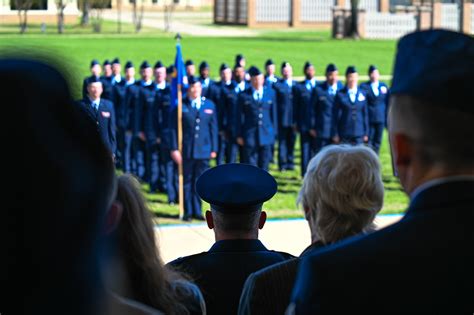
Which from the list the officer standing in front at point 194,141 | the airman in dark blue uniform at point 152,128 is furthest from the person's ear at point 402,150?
the airman in dark blue uniform at point 152,128

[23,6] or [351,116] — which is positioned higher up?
[23,6]

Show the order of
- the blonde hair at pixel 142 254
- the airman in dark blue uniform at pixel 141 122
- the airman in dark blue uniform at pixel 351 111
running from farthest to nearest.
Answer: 1. the airman in dark blue uniform at pixel 351 111
2. the airman in dark blue uniform at pixel 141 122
3. the blonde hair at pixel 142 254

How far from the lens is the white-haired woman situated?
10.4ft

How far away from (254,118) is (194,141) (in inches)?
96.5

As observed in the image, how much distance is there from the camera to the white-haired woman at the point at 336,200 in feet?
10.4

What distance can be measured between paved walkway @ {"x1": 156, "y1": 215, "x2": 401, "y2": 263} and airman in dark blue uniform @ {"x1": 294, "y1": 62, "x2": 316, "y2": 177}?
3.83 m

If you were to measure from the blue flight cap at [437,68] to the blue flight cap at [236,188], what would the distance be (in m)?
1.90

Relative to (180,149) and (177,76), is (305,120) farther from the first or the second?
(177,76)

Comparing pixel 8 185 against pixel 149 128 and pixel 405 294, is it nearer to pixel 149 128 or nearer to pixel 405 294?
pixel 405 294

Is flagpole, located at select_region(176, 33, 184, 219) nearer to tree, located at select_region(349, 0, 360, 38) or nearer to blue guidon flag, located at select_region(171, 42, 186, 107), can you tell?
blue guidon flag, located at select_region(171, 42, 186, 107)

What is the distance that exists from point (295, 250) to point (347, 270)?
27.1 ft

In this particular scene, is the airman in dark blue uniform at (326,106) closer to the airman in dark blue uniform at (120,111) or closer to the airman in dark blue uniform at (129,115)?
the airman in dark blue uniform at (129,115)

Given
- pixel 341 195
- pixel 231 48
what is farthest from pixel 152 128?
pixel 231 48

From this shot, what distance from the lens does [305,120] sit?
50.9ft
